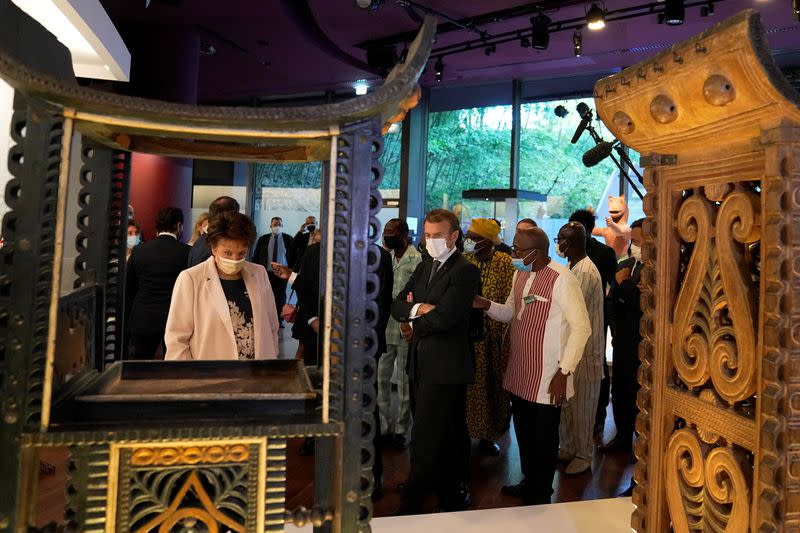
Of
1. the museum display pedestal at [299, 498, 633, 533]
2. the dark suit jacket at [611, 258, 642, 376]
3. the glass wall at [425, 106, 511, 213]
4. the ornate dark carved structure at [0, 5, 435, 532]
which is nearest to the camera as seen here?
the ornate dark carved structure at [0, 5, 435, 532]

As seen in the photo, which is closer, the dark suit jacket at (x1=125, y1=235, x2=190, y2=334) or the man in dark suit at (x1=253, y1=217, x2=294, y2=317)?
the dark suit jacket at (x1=125, y1=235, x2=190, y2=334)

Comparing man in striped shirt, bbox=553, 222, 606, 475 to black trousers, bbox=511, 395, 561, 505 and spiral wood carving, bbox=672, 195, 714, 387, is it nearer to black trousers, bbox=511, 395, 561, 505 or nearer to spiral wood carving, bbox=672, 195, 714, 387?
black trousers, bbox=511, 395, 561, 505

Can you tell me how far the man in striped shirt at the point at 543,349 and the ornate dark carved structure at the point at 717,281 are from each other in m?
1.06

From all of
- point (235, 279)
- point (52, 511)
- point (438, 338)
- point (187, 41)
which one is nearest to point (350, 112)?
point (235, 279)

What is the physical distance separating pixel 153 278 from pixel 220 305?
4.70 feet

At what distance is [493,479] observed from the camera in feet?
12.3

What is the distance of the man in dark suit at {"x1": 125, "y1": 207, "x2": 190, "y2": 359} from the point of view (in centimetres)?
370

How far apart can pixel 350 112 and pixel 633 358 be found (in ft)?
10.7

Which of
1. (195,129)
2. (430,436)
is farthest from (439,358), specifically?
(195,129)

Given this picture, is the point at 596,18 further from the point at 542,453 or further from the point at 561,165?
the point at 542,453

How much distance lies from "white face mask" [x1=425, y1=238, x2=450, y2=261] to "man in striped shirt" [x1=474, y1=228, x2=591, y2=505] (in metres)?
0.38

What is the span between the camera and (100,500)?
4.47 ft

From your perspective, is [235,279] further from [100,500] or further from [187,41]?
[187,41]

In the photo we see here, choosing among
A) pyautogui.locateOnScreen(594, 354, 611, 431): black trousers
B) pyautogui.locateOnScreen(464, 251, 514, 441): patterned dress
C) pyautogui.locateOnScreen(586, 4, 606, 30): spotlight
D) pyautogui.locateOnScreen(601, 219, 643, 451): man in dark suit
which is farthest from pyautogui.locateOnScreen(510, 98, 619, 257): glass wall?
pyautogui.locateOnScreen(464, 251, 514, 441): patterned dress
